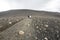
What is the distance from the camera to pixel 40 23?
277cm

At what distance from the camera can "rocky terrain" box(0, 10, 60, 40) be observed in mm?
2426

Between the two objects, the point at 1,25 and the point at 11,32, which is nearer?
the point at 11,32

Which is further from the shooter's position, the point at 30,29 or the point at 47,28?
the point at 47,28

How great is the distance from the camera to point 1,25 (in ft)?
8.91

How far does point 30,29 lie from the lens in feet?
8.43

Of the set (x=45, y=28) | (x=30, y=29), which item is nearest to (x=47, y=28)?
(x=45, y=28)

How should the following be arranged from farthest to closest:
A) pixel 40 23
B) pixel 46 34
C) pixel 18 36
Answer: pixel 40 23 → pixel 46 34 → pixel 18 36

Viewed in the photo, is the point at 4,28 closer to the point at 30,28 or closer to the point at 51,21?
the point at 30,28

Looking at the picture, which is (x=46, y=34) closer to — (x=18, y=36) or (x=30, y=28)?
(x=30, y=28)

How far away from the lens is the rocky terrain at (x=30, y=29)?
7.96ft

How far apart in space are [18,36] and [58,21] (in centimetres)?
87

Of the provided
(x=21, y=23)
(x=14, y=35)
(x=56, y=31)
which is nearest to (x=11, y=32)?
(x=14, y=35)

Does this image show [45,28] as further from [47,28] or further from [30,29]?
[30,29]

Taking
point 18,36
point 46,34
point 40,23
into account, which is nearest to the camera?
point 18,36
